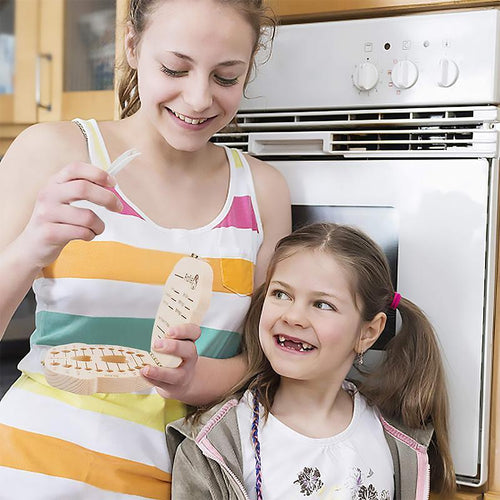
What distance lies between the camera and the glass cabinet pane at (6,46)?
2.23 metres

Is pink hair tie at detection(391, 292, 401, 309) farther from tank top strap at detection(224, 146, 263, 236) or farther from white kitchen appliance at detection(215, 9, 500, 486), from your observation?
tank top strap at detection(224, 146, 263, 236)

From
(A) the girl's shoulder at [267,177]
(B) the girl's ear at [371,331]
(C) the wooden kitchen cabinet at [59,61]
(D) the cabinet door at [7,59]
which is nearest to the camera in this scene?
(B) the girl's ear at [371,331]

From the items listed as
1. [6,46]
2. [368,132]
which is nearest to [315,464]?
[368,132]

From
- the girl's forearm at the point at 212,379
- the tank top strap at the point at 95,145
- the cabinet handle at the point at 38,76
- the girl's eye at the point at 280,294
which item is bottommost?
the girl's forearm at the point at 212,379

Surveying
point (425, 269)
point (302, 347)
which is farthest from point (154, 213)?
point (425, 269)

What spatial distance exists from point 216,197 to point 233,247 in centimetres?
9

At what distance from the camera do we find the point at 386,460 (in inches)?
44.3

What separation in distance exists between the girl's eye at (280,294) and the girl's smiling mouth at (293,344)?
5 cm

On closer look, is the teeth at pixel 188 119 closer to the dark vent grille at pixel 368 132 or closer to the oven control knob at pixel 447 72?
the dark vent grille at pixel 368 132

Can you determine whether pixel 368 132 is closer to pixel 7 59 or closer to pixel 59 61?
pixel 59 61

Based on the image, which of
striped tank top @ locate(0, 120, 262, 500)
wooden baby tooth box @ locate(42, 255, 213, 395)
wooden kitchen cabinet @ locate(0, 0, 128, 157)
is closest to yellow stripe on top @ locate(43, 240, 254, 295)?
striped tank top @ locate(0, 120, 262, 500)

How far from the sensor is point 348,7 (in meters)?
1.25

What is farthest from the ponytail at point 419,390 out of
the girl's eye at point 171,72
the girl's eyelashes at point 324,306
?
the girl's eye at point 171,72

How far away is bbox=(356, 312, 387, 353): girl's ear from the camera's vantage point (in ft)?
3.71
